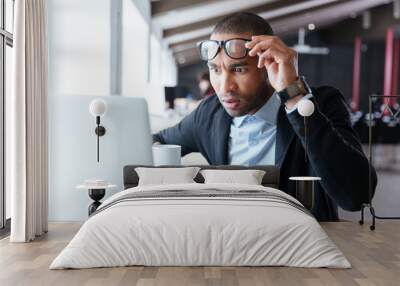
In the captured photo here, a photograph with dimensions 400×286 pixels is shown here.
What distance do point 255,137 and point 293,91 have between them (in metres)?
0.56

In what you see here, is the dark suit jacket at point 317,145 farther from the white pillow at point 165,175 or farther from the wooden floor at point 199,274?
the wooden floor at point 199,274

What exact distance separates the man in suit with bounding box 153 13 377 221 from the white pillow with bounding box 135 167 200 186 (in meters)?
0.33

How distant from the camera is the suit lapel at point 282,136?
5426 millimetres

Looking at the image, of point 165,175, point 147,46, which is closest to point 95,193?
point 165,175

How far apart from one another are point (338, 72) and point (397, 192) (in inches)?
341

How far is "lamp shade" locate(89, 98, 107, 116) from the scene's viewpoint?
551 cm

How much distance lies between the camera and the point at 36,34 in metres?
5.04

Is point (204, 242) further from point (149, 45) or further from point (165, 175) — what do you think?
point (149, 45)

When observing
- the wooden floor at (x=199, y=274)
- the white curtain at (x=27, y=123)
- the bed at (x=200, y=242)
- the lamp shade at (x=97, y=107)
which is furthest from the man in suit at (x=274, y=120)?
the bed at (x=200, y=242)

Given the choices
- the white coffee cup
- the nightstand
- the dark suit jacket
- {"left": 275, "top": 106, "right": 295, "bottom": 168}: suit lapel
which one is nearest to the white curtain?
the nightstand

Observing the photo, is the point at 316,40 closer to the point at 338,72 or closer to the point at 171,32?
the point at 338,72

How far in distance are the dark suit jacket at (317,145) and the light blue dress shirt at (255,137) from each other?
0.06 meters

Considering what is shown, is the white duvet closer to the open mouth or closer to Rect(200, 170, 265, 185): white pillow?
Rect(200, 170, 265, 185): white pillow

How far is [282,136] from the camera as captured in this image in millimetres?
5465
